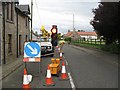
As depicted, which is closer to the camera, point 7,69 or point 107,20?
point 7,69

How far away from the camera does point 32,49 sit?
11984 millimetres

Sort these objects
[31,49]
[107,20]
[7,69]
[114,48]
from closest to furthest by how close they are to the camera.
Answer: [31,49] < [7,69] < [107,20] < [114,48]

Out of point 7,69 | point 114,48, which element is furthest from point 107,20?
point 7,69

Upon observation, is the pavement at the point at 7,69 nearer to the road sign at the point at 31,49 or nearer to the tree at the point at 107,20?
the road sign at the point at 31,49

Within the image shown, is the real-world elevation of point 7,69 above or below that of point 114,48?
below

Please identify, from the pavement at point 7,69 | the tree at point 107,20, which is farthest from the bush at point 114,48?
the pavement at point 7,69

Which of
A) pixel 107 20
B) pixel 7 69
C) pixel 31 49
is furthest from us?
pixel 107 20

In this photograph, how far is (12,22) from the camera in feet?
71.0

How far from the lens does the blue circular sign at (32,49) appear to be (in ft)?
39.1

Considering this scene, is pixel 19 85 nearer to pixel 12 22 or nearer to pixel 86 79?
pixel 86 79

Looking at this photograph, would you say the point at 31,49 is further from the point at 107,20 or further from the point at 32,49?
Result: the point at 107,20

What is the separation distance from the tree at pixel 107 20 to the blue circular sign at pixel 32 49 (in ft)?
47.5

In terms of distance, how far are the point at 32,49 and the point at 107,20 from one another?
1684 cm

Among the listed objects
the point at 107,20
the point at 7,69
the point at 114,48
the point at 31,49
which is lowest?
the point at 7,69
